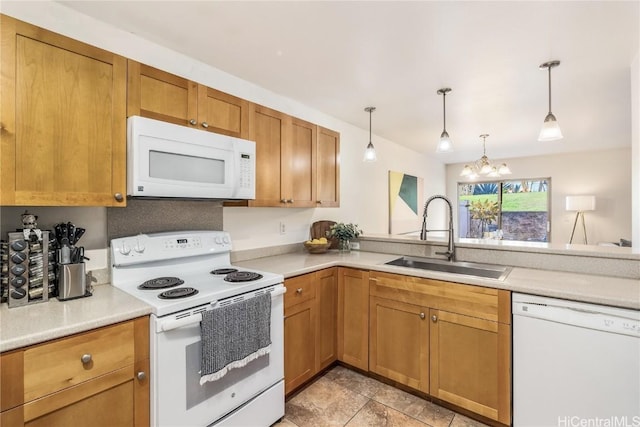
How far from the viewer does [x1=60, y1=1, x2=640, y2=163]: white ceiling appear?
1625mm

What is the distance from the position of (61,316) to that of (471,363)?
2.11 metres

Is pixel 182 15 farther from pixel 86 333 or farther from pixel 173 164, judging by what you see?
pixel 86 333

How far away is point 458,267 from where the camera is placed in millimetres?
2279

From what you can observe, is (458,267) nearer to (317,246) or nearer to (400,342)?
(400,342)

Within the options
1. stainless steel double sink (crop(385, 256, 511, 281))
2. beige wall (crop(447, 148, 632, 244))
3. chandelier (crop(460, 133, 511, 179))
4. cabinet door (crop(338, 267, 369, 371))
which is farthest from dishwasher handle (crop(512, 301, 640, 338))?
beige wall (crop(447, 148, 632, 244))

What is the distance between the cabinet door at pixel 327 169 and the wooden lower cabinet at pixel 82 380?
5.92ft

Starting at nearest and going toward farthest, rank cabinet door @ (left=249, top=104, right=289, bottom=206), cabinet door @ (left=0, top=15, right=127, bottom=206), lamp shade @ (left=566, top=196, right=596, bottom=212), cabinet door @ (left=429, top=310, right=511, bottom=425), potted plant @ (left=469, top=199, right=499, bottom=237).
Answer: cabinet door @ (left=0, top=15, right=127, bottom=206) → cabinet door @ (left=429, top=310, right=511, bottom=425) → cabinet door @ (left=249, top=104, right=289, bottom=206) → lamp shade @ (left=566, top=196, right=596, bottom=212) → potted plant @ (left=469, top=199, right=499, bottom=237)

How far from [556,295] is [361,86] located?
2.05 m

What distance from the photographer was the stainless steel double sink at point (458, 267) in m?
2.06

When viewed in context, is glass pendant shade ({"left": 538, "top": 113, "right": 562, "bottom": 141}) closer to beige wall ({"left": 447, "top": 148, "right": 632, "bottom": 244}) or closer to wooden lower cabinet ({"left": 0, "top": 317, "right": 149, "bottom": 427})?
wooden lower cabinet ({"left": 0, "top": 317, "right": 149, "bottom": 427})

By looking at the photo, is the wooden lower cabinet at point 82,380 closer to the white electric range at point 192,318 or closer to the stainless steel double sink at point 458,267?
the white electric range at point 192,318

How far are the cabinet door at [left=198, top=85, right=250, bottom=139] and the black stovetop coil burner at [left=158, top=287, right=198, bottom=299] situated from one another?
0.99 metres

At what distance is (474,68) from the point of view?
229cm

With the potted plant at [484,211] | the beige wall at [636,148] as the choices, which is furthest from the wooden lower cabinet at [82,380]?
the potted plant at [484,211]
